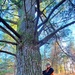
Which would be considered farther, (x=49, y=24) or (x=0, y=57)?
(x=0, y=57)

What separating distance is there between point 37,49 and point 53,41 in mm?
1527

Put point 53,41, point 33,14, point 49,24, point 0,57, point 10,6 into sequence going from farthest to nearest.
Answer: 1. point 0,57
2. point 53,41
3. point 49,24
4. point 10,6
5. point 33,14

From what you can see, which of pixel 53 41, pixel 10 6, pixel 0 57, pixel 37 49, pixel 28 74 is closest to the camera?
pixel 28 74

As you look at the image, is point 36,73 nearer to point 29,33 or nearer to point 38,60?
point 38,60

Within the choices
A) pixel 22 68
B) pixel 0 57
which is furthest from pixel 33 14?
pixel 0 57

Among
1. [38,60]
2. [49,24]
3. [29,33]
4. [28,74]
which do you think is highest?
[49,24]

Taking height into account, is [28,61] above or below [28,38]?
below

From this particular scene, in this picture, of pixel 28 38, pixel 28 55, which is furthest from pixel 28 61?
pixel 28 38

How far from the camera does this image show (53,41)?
4590mm

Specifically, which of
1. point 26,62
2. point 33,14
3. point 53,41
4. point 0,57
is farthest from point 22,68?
point 0,57

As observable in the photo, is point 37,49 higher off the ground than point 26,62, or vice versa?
point 37,49

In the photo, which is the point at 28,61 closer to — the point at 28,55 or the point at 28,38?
the point at 28,55

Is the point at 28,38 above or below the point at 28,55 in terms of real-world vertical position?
above

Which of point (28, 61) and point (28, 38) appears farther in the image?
point (28, 38)
